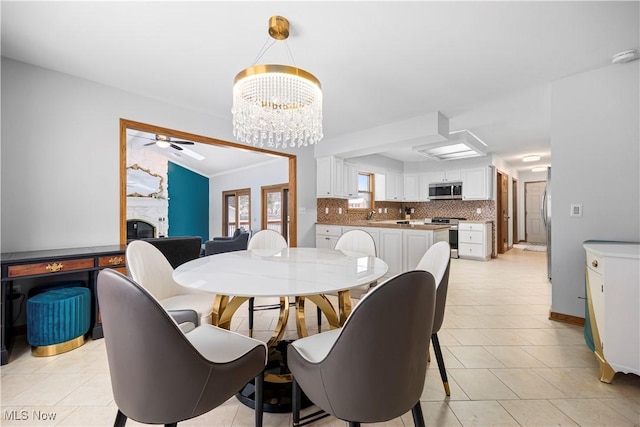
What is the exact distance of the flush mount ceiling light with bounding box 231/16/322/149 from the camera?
1753mm

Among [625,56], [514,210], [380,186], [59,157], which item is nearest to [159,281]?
[59,157]

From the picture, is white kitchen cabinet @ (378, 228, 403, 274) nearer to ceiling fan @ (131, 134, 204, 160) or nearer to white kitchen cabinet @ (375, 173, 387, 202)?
white kitchen cabinet @ (375, 173, 387, 202)

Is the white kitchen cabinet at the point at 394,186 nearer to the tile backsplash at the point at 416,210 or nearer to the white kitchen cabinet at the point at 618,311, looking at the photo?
the tile backsplash at the point at 416,210

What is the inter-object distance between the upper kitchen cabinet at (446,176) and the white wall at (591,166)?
3.85 m

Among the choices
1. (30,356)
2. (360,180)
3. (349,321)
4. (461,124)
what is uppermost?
(461,124)

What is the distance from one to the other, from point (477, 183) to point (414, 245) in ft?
11.0

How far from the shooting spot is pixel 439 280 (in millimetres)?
1401

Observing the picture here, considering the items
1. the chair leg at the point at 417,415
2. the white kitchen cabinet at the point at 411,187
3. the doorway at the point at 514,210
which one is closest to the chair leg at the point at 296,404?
the chair leg at the point at 417,415

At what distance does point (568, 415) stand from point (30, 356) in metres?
3.54

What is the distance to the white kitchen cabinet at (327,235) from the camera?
4.63 metres

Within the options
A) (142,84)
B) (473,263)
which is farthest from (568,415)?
(473,263)

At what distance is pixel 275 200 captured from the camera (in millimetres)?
7012

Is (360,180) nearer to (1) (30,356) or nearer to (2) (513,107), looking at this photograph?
(2) (513,107)

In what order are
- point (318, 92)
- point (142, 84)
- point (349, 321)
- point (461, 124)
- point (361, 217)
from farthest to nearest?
point (361, 217) → point (461, 124) → point (142, 84) → point (318, 92) → point (349, 321)
